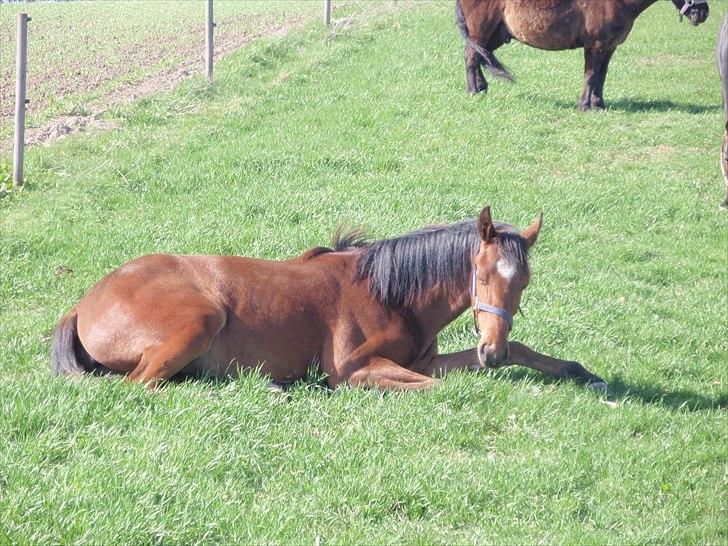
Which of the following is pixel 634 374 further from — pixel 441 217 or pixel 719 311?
pixel 441 217

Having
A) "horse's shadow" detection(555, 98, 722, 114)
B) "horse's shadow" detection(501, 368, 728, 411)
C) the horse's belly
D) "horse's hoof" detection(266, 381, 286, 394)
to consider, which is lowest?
"horse's shadow" detection(501, 368, 728, 411)

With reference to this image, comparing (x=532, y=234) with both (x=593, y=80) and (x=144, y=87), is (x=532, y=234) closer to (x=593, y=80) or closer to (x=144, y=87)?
(x=593, y=80)

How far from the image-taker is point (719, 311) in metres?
8.57

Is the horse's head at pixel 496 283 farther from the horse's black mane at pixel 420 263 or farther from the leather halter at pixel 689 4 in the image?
the leather halter at pixel 689 4

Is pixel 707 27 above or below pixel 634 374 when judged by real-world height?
above

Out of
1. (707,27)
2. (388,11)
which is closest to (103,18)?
(388,11)

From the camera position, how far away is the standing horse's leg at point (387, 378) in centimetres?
620

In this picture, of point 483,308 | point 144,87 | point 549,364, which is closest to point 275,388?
point 483,308

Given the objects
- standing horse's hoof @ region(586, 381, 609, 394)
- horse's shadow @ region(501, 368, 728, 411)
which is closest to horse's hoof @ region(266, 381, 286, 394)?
horse's shadow @ region(501, 368, 728, 411)

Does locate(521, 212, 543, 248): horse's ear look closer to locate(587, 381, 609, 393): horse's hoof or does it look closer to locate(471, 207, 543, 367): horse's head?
locate(471, 207, 543, 367): horse's head

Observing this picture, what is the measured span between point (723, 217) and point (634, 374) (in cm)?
526

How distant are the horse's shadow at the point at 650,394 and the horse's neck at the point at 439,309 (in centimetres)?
57

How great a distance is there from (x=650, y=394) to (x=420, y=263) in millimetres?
1859

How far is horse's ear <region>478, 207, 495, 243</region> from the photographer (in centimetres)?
612
